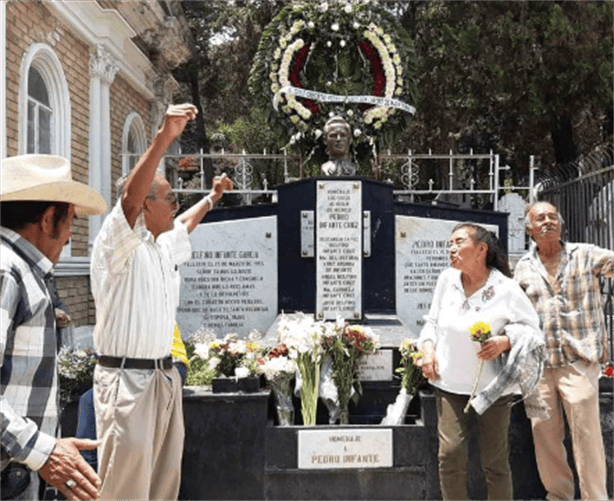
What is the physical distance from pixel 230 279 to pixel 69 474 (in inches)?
214

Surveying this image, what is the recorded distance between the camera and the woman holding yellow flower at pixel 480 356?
3805mm

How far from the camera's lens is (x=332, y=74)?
28.5ft

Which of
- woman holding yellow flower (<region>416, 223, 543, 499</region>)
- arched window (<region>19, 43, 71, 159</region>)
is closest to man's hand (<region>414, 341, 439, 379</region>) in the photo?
woman holding yellow flower (<region>416, 223, 543, 499</region>)

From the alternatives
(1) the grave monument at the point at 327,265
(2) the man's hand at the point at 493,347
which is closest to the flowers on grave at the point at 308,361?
(1) the grave monument at the point at 327,265

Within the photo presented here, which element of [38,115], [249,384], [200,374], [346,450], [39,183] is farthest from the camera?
[38,115]

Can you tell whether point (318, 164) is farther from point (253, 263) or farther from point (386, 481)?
point (386, 481)

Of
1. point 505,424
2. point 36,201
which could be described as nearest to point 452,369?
point 505,424

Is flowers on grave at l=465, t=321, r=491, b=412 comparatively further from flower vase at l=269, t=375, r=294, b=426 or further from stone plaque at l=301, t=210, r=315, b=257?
stone plaque at l=301, t=210, r=315, b=257

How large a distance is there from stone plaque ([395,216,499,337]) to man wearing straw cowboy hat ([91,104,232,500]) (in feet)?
14.4

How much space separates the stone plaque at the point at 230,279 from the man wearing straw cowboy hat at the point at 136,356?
3943mm

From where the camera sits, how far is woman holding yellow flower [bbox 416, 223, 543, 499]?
3.80 metres

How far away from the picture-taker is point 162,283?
3387mm

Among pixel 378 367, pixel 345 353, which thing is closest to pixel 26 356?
pixel 345 353

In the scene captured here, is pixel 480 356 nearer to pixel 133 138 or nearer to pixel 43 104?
pixel 43 104
